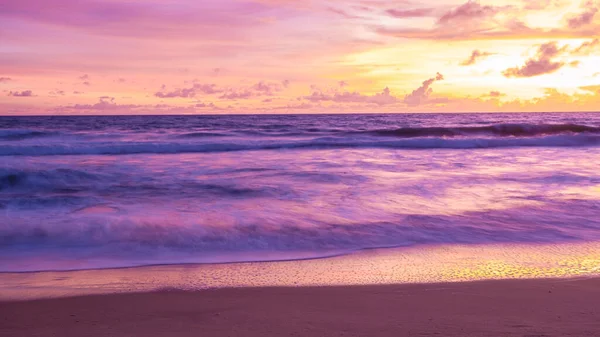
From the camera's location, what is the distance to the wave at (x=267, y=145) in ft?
72.6

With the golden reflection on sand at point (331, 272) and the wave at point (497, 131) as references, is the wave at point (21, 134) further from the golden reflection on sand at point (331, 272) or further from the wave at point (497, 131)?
the golden reflection on sand at point (331, 272)

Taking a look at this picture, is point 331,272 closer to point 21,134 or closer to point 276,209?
point 276,209

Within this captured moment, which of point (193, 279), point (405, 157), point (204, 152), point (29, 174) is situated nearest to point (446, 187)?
point (193, 279)

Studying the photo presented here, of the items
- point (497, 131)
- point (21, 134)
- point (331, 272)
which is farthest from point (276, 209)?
point (21, 134)

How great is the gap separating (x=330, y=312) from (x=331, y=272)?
1094 millimetres

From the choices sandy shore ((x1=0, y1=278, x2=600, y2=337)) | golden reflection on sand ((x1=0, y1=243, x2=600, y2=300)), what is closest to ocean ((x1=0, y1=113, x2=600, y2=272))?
golden reflection on sand ((x1=0, y1=243, x2=600, y2=300))

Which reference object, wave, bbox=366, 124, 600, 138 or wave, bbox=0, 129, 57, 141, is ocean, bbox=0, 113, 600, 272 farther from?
wave, bbox=0, 129, 57, 141

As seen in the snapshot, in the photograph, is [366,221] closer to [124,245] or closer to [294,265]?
[294,265]

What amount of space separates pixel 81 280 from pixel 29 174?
30.2 ft

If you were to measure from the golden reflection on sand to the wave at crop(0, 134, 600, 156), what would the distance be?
58.9 ft

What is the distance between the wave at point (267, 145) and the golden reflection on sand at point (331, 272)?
58.9 ft

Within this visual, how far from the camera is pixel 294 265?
5035 millimetres

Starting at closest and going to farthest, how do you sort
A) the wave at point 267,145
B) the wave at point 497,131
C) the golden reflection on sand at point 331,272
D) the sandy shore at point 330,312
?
1. the sandy shore at point 330,312
2. the golden reflection on sand at point 331,272
3. the wave at point 267,145
4. the wave at point 497,131

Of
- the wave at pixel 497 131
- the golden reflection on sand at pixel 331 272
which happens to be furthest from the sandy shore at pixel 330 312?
the wave at pixel 497 131
